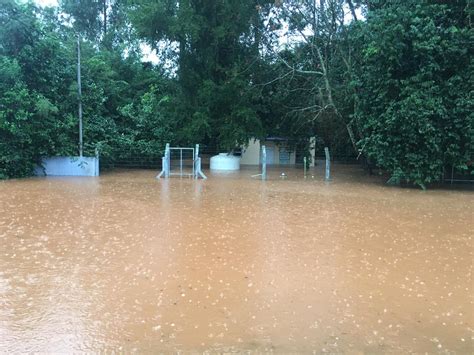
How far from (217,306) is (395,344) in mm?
1629

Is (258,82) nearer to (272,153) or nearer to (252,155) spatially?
(252,155)

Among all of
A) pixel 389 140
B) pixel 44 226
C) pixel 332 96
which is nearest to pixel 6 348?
pixel 44 226

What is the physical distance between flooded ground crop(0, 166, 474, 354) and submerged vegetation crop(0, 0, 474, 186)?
14.4 ft

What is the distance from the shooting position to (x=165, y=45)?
21.7 m

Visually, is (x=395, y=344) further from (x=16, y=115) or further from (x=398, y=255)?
(x=16, y=115)

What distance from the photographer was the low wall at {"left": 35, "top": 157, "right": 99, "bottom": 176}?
17344mm

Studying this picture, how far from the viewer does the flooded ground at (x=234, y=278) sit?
3.46 meters

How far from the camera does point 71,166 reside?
57.3 feet

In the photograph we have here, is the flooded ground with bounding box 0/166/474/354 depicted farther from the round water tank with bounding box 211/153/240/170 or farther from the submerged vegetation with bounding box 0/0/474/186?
the round water tank with bounding box 211/153/240/170

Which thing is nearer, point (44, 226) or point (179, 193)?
point (44, 226)

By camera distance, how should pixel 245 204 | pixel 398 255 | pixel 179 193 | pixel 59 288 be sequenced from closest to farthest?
pixel 59 288, pixel 398 255, pixel 245 204, pixel 179 193

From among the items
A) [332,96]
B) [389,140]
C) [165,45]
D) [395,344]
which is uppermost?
[165,45]

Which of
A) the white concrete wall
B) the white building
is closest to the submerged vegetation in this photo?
the white building

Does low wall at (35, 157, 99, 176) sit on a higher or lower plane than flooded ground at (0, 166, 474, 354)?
higher
